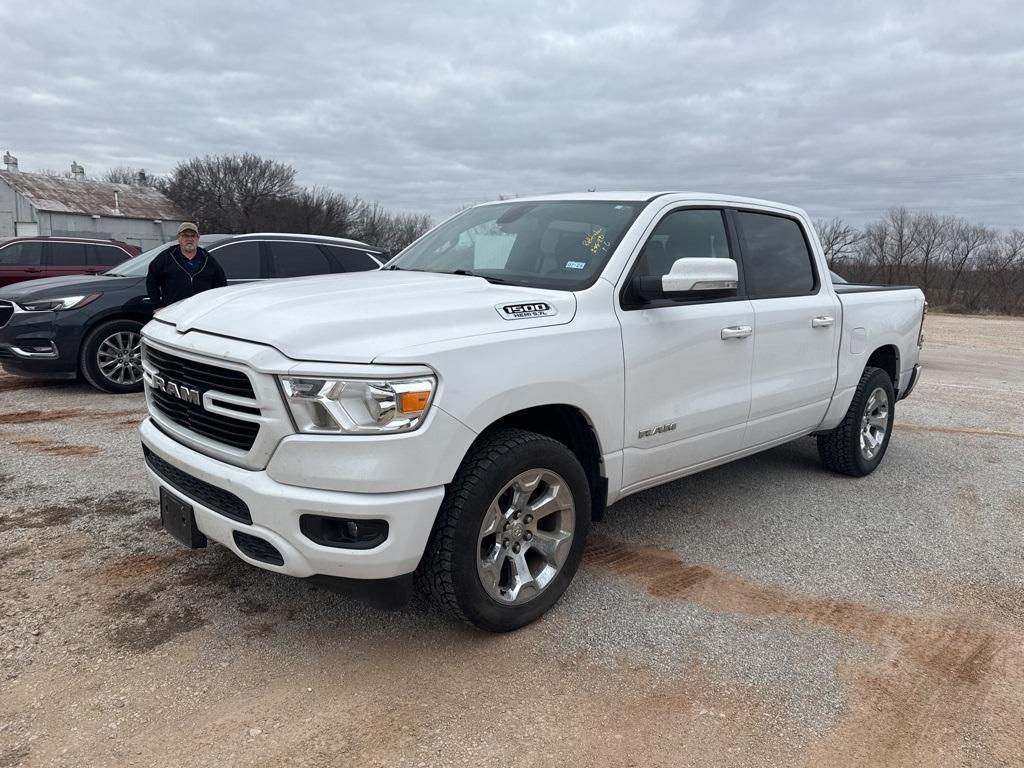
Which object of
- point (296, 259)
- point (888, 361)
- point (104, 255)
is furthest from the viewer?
point (104, 255)

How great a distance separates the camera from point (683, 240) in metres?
4.11

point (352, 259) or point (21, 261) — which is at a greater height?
point (352, 259)

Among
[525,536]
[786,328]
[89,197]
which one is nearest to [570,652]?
[525,536]

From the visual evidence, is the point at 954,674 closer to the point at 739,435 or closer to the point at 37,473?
the point at 739,435

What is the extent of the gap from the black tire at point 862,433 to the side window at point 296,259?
19.1ft

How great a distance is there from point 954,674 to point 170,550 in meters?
3.66

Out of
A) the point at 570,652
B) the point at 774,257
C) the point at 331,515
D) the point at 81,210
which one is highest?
the point at 81,210

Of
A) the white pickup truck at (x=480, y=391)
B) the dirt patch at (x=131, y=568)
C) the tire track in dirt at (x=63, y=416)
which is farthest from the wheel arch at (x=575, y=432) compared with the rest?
the tire track in dirt at (x=63, y=416)

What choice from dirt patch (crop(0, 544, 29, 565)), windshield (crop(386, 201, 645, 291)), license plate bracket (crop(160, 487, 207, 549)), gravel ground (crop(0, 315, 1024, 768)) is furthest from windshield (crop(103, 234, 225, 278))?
license plate bracket (crop(160, 487, 207, 549))

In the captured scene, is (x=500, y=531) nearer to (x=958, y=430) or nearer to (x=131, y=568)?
(x=131, y=568)

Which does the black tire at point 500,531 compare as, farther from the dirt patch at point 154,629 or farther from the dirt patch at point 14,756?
the dirt patch at point 14,756

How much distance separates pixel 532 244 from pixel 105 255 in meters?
12.8

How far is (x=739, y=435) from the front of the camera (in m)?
4.31

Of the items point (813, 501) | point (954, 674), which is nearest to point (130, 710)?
point (954, 674)
